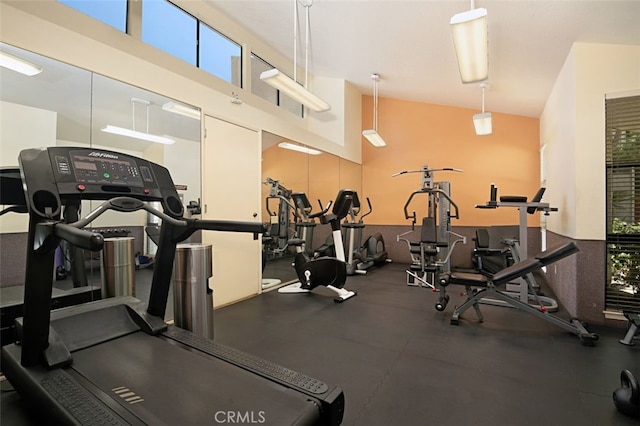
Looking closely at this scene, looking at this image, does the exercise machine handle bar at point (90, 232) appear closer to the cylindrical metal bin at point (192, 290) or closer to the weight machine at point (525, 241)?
the cylindrical metal bin at point (192, 290)

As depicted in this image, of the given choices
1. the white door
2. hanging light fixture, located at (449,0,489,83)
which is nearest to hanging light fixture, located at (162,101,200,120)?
the white door

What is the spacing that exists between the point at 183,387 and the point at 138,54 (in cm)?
322

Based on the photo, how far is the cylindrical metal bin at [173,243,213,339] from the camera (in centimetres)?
212

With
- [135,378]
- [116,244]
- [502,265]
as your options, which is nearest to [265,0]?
[116,244]

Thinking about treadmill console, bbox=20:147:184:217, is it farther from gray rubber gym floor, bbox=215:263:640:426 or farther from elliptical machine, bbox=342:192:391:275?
elliptical machine, bbox=342:192:391:275

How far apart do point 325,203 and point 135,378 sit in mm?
5095

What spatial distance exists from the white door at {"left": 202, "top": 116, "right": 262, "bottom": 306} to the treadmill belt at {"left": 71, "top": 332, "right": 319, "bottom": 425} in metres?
2.03

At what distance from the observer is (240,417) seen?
1178 mm

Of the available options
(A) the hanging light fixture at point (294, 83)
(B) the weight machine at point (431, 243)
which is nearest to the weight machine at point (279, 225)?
(A) the hanging light fixture at point (294, 83)

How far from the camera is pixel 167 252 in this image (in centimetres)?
192

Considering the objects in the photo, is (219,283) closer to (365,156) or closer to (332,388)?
(332,388)

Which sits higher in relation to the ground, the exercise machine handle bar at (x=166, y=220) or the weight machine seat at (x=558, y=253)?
the exercise machine handle bar at (x=166, y=220)

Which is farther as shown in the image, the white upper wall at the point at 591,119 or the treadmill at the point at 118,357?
the white upper wall at the point at 591,119

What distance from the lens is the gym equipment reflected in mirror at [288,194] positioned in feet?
15.3
